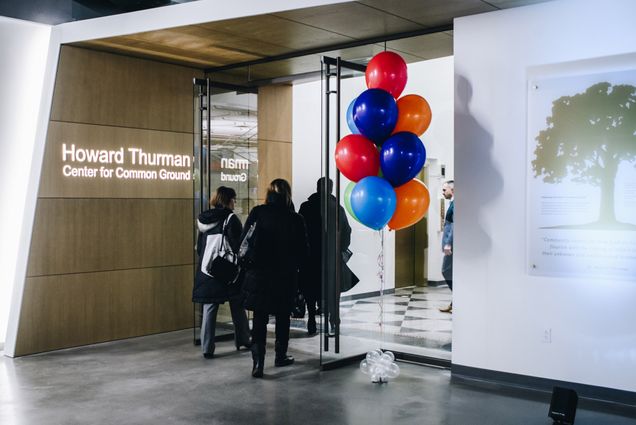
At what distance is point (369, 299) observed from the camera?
6.59 meters

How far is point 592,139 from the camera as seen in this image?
522 centimetres

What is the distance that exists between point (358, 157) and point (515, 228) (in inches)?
55.5

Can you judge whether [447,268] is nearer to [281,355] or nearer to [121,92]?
[281,355]

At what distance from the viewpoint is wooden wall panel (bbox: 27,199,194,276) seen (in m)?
6.93

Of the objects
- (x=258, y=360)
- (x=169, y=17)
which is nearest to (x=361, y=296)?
(x=258, y=360)

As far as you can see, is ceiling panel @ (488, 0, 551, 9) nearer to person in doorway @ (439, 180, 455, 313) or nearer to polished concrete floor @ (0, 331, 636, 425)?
person in doorway @ (439, 180, 455, 313)

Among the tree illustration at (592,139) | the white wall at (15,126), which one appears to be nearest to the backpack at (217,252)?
the white wall at (15,126)

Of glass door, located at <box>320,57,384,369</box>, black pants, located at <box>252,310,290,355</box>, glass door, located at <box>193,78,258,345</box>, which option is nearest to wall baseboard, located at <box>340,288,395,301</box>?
glass door, located at <box>320,57,384,369</box>

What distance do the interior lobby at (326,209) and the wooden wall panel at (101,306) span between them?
23 mm

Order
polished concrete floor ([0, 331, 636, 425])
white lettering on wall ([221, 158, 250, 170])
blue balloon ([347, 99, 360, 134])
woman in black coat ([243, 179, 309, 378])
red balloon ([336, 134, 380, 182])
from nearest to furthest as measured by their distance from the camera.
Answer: polished concrete floor ([0, 331, 636, 425]), red balloon ([336, 134, 380, 182]), blue balloon ([347, 99, 360, 134]), woman in black coat ([243, 179, 309, 378]), white lettering on wall ([221, 158, 250, 170])

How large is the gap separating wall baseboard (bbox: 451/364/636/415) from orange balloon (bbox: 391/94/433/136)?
6.80 ft

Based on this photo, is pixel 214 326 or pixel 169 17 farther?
pixel 214 326

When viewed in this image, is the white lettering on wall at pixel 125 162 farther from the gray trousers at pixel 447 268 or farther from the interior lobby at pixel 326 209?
the gray trousers at pixel 447 268

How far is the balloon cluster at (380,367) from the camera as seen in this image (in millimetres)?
5766
